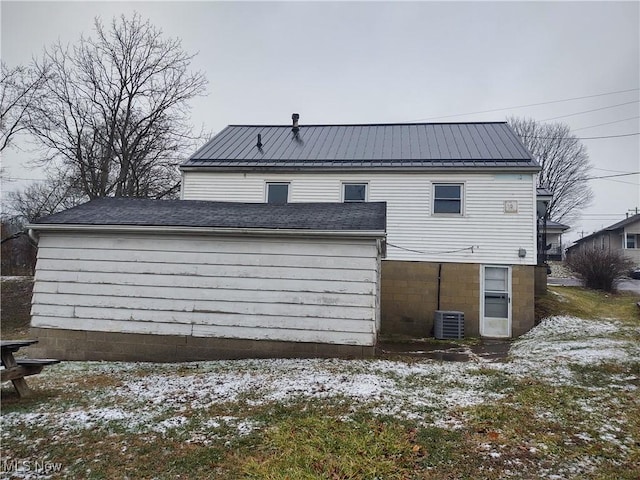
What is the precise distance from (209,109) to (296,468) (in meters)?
24.7

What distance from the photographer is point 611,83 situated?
75.4 feet

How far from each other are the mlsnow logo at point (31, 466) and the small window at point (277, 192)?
10.2 meters

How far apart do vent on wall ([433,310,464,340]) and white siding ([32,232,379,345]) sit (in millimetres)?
4756

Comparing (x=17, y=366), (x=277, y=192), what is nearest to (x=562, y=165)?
(x=277, y=192)

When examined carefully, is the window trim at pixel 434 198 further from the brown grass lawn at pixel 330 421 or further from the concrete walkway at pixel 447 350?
the brown grass lawn at pixel 330 421

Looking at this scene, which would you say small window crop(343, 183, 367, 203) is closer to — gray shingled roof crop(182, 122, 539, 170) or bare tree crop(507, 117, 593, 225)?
gray shingled roof crop(182, 122, 539, 170)

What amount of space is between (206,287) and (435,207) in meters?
7.82

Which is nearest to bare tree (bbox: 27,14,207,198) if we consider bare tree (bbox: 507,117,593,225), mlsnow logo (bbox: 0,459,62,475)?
mlsnow logo (bbox: 0,459,62,475)

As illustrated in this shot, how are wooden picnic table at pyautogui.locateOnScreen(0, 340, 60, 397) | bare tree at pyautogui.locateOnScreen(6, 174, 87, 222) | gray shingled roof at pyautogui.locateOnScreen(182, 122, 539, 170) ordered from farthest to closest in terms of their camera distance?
bare tree at pyautogui.locateOnScreen(6, 174, 87, 222) → gray shingled roof at pyautogui.locateOnScreen(182, 122, 539, 170) → wooden picnic table at pyautogui.locateOnScreen(0, 340, 60, 397)

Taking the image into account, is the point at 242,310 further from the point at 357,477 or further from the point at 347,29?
the point at 347,29

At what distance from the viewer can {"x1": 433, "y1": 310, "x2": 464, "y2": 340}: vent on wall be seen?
11062 mm

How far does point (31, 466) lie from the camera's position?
320 cm

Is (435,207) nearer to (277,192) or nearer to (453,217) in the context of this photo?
(453,217)

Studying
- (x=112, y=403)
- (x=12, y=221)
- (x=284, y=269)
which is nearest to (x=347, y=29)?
(x=284, y=269)
